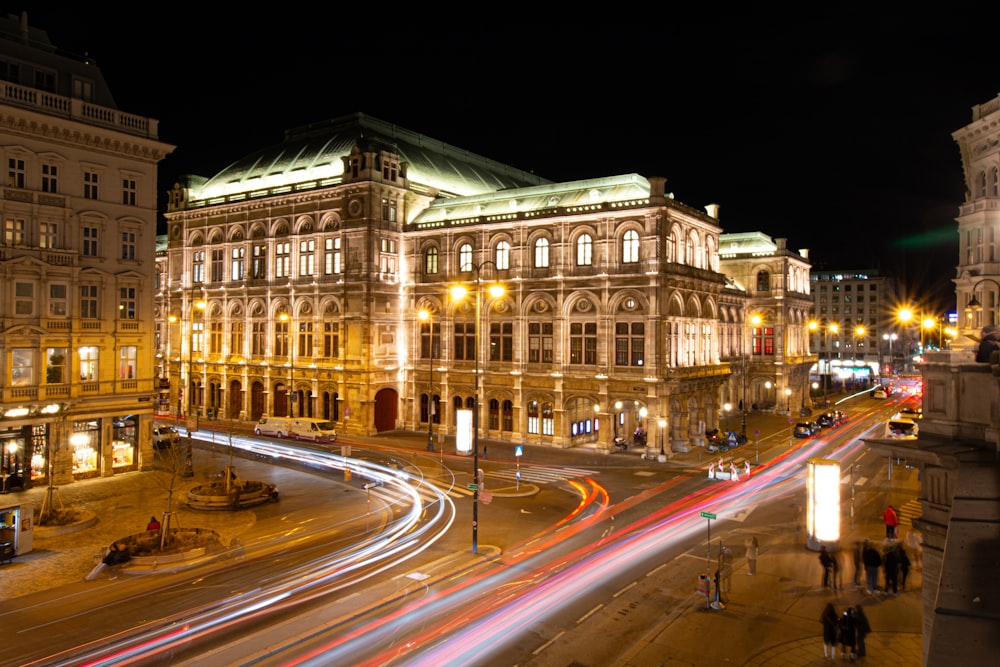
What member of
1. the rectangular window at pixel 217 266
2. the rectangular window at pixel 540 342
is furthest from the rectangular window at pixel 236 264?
the rectangular window at pixel 540 342

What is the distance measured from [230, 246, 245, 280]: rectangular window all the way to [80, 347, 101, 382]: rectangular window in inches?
1085

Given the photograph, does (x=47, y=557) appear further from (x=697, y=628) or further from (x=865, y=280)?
(x=865, y=280)

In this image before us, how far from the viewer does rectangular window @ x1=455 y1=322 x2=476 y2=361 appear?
56.1m

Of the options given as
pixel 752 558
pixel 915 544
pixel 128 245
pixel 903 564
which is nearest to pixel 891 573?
pixel 903 564

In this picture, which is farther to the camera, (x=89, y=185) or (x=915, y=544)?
(x=89, y=185)

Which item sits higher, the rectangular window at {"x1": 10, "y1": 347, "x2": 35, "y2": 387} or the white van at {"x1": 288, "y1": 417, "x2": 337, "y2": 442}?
the rectangular window at {"x1": 10, "y1": 347, "x2": 35, "y2": 387}

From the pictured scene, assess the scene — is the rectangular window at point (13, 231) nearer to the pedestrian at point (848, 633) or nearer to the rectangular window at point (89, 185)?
the rectangular window at point (89, 185)

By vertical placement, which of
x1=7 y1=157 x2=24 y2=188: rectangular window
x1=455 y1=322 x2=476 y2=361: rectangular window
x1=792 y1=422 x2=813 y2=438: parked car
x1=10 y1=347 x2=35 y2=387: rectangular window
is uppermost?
x1=7 y1=157 x2=24 y2=188: rectangular window

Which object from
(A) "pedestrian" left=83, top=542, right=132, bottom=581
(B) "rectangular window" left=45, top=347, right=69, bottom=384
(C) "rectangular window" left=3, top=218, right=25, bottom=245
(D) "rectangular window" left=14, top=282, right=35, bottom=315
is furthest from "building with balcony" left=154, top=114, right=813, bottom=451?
(A) "pedestrian" left=83, top=542, right=132, bottom=581

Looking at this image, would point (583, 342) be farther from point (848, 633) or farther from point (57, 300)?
point (848, 633)

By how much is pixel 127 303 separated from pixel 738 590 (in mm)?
36214

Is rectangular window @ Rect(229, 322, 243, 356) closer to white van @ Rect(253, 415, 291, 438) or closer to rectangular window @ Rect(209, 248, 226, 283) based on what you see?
rectangular window @ Rect(209, 248, 226, 283)

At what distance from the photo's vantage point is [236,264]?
65625mm

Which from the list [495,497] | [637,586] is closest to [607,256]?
[495,497]
